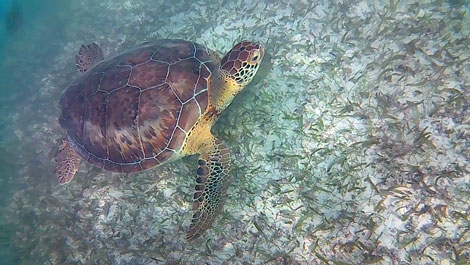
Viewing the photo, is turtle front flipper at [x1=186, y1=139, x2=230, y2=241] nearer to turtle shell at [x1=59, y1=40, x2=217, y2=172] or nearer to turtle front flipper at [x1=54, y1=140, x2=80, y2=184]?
turtle shell at [x1=59, y1=40, x2=217, y2=172]

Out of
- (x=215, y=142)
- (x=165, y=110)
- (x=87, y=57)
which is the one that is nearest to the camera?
(x=165, y=110)

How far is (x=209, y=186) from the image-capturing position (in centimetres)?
308

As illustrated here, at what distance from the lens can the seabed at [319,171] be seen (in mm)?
2527

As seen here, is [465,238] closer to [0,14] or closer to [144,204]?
[144,204]

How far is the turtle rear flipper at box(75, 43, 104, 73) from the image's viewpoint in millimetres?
4844

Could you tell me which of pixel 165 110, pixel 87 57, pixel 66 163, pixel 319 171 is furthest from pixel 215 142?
pixel 87 57

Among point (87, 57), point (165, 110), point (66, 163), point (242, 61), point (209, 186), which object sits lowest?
point (66, 163)

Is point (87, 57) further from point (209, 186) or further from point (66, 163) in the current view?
point (209, 186)

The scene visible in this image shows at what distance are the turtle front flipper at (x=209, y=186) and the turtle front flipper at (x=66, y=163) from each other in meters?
2.08

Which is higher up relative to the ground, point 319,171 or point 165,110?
point 165,110

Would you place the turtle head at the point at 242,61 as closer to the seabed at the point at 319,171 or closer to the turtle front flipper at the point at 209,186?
the seabed at the point at 319,171

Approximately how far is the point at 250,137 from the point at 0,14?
12178mm

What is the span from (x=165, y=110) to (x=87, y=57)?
2777mm

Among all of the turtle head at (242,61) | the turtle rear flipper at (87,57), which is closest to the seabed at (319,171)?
the turtle head at (242,61)
